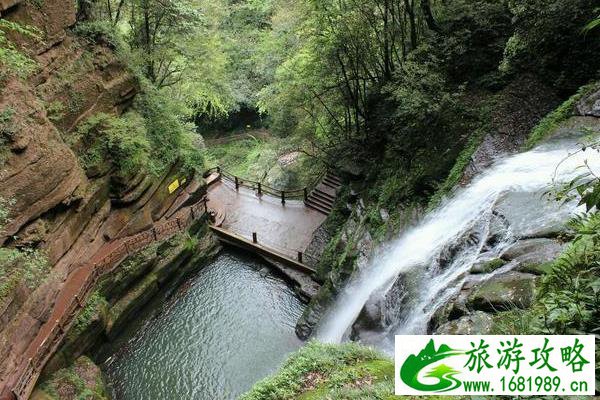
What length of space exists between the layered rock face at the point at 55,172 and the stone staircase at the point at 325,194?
7.83 meters

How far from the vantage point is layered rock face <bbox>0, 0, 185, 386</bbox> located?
404 inches

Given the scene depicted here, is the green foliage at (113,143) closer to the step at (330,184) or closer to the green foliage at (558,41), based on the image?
the step at (330,184)

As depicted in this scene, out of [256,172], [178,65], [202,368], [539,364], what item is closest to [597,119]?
[539,364]

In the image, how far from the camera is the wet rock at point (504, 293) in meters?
5.68

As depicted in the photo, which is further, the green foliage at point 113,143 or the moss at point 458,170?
the green foliage at point 113,143

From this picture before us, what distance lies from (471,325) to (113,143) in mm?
12403

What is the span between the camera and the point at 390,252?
11.5 meters

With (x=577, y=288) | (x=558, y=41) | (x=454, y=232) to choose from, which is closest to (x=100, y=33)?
(x=454, y=232)

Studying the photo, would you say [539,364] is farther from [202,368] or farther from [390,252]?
[202,368]

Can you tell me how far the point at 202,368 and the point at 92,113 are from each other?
29.9 feet

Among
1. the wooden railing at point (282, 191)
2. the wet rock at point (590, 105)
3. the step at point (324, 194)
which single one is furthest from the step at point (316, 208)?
the wet rock at point (590, 105)

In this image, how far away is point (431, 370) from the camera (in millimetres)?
3893

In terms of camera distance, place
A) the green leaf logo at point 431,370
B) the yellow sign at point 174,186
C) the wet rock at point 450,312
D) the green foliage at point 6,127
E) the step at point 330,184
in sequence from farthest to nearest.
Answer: the step at point 330,184
the yellow sign at point 174,186
the green foliage at point 6,127
the wet rock at point 450,312
the green leaf logo at point 431,370

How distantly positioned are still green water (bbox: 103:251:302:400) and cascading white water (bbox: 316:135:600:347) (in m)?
2.80
